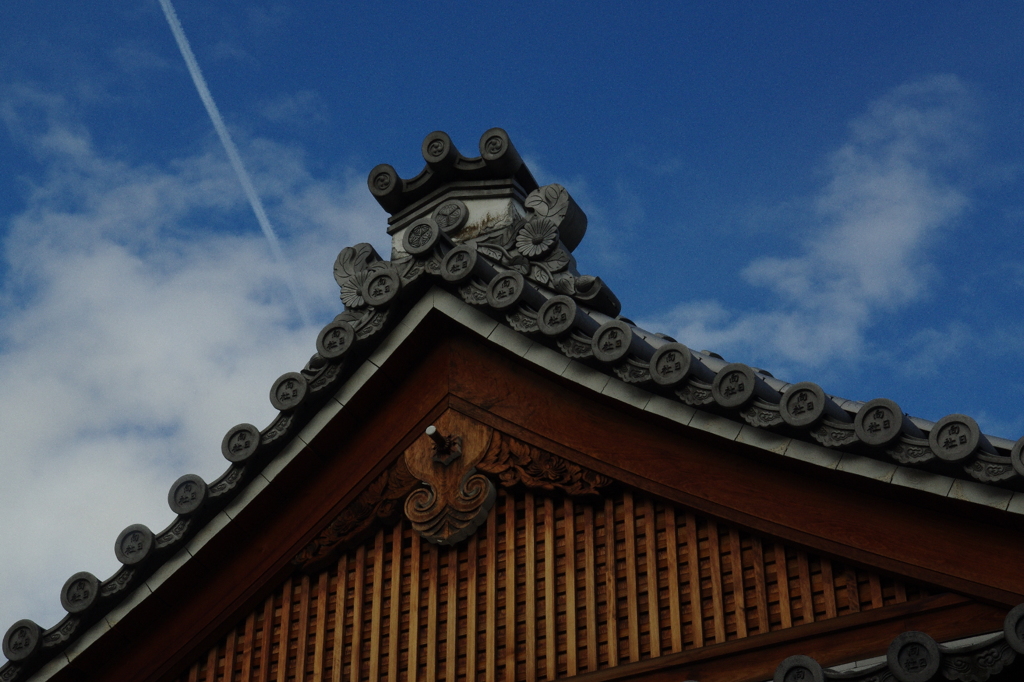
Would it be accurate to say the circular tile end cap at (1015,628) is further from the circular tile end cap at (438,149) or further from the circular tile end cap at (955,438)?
the circular tile end cap at (438,149)

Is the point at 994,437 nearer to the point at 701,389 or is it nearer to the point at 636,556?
the point at 701,389

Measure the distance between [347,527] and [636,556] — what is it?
208 centimetres

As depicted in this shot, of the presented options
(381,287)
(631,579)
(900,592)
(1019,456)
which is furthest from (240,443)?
(1019,456)

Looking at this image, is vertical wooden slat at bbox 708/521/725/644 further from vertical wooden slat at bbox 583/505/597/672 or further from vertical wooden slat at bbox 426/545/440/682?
vertical wooden slat at bbox 426/545/440/682

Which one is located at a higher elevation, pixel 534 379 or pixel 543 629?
pixel 534 379

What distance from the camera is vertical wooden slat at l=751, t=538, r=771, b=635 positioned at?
7566 mm

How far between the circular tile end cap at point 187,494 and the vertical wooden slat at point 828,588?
4.08 meters

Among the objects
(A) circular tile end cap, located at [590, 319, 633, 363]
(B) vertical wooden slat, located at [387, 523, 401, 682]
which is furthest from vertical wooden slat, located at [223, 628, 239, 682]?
(A) circular tile end cap, located at [590, 319, 633, 363]

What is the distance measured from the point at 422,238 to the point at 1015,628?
4.51m

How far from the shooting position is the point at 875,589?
24.3 feet

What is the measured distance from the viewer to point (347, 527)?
9.11m

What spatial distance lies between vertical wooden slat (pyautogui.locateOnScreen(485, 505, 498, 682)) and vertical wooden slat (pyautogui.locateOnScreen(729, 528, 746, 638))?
1.53 m

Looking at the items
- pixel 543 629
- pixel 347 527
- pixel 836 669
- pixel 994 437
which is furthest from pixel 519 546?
pixel 994 437

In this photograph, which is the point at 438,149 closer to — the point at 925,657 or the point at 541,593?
the point at 541,593
